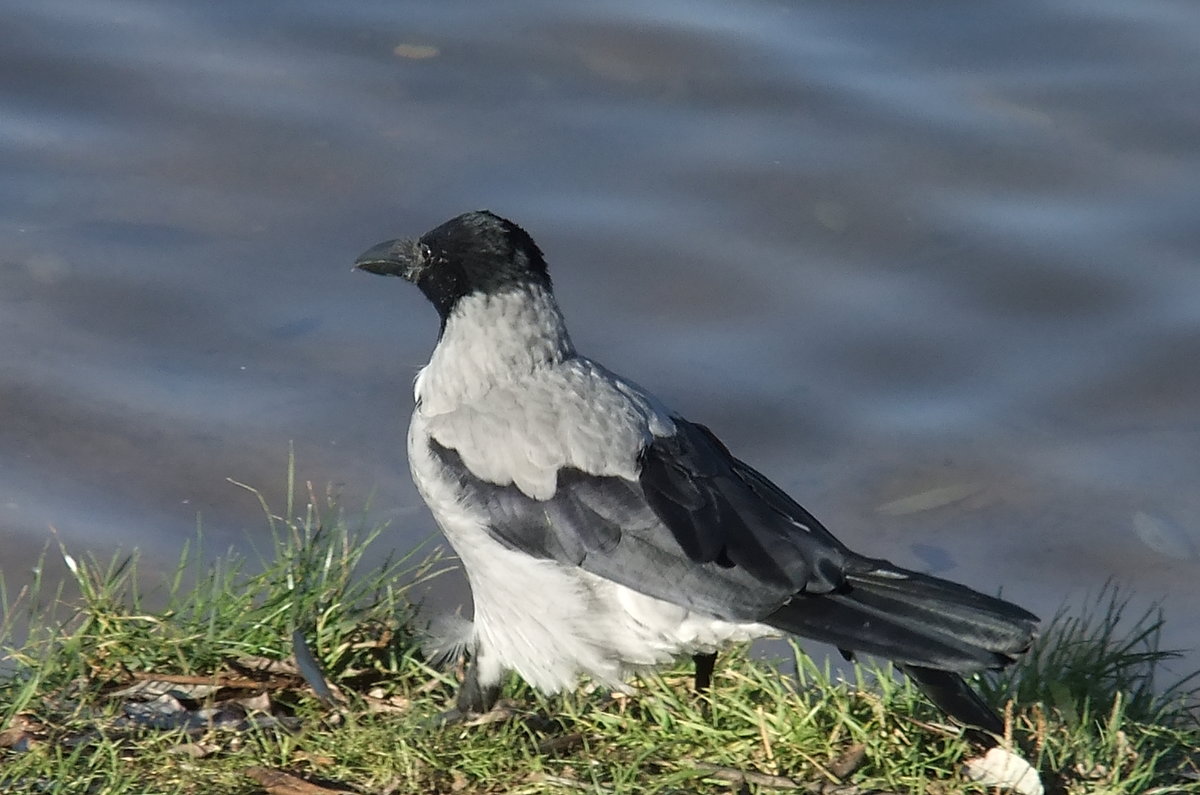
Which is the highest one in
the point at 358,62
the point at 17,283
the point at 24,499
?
the point at 358,62

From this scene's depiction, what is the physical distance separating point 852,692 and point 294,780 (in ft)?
4.56

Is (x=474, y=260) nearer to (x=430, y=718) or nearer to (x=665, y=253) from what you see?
(x=430, y=718)

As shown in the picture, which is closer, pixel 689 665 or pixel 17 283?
pixel 689 665

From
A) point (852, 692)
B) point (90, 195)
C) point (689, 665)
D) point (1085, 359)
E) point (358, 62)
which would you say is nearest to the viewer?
point (852, 692)

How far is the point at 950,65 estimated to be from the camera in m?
8.83

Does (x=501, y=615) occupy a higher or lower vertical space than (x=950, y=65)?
lower

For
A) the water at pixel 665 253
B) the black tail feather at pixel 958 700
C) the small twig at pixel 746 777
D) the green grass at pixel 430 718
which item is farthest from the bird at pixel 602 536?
the water at pixel 665 253

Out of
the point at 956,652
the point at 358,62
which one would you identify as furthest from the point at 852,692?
the point at 358,62

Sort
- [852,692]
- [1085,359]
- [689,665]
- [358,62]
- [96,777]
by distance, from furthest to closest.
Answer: [358,62], [1085,359], [689,665], [852,692], [96,777]

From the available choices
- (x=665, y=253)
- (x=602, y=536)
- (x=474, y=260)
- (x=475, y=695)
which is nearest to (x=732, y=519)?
(x=602, y=536)

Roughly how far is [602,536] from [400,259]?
1.08m

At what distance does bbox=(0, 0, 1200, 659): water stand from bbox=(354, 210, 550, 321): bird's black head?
1.55 metres

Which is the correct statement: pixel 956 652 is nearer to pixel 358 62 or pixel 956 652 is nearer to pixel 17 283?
pixel 17 283

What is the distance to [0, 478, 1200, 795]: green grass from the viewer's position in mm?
4348
